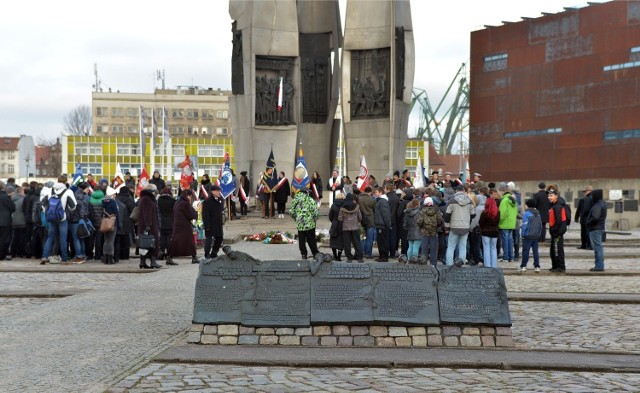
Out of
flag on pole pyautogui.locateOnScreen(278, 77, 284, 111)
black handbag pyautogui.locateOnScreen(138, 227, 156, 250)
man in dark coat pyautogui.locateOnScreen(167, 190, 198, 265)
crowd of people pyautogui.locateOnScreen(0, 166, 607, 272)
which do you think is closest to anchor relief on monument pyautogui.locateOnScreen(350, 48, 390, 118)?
flag on pole pyautogui.locateOnScreen(278, 77, 284, 111)

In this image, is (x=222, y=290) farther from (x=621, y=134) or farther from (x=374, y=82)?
(x=621, y=134)

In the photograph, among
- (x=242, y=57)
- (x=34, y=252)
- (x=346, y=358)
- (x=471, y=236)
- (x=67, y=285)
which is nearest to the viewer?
(x=346, y=358)

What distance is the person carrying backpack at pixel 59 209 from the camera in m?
20.0

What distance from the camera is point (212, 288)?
10094mm

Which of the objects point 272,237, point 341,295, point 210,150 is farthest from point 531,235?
point 210,150

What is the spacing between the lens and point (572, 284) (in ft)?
55.4

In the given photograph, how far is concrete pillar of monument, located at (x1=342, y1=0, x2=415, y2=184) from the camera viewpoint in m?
35.2

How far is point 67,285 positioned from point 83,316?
14.9ft

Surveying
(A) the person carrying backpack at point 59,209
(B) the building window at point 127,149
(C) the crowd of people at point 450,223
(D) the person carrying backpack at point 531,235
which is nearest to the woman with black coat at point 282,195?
(C) the crowd of people at point 450,223

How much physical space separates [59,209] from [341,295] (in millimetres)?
11414

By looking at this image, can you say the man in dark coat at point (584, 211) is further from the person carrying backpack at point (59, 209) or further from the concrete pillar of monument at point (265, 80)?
the concrete pillar of monument at point (265, 80)

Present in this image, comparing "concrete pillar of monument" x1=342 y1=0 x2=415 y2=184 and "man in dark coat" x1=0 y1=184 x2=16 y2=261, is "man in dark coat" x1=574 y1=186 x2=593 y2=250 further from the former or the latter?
"man in dark coat" x1=0 y1=184 x2=16 y2=261

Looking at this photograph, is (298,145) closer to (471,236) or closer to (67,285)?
(471,236)

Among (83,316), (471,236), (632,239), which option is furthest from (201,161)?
(83,316)
